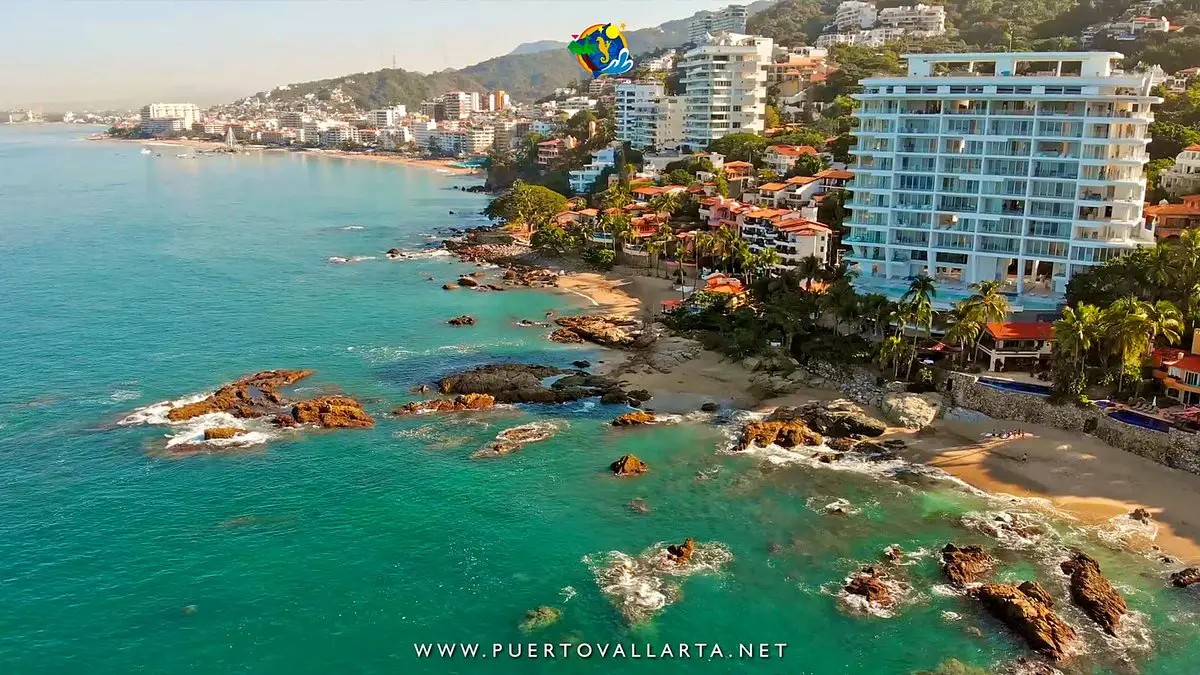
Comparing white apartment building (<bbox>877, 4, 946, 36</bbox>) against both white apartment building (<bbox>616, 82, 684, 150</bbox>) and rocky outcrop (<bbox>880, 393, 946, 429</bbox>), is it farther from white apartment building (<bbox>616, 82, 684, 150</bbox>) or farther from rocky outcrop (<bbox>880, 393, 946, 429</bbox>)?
rocky outcrop (<bbox>880, 393, 946, 429</bbox>)

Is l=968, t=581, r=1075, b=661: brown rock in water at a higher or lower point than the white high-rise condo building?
lower

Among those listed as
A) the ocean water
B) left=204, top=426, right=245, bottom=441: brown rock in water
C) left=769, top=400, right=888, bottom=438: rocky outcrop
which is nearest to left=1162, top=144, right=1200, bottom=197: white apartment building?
left=769, top=400, right=888, bottom=438: rocky outcrop

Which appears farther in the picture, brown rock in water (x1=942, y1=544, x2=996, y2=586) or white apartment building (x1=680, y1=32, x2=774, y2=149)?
white apartment building (x1=680, y1=32, x2=774, y2=149)

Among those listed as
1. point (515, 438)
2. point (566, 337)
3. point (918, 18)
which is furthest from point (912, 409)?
point (918, 18)

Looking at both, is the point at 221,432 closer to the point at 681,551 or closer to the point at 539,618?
the point at 539,618

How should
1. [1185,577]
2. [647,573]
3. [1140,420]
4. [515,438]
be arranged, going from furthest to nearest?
[515,438] < [1140,420] < [647,573] < [1185,577]

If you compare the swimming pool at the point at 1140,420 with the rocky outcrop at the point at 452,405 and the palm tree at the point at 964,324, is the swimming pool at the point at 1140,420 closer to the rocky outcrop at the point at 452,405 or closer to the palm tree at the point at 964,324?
the palm tree at the point at 964,324

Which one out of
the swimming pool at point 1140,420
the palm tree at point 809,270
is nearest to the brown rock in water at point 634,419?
the palm tree at point 809,270
